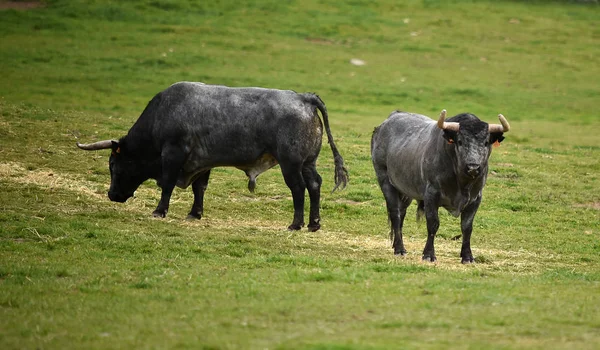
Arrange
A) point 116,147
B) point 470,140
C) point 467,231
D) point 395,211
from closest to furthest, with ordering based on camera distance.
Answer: point 470,140 < point 467,231 < point 395,211 < point 116,147

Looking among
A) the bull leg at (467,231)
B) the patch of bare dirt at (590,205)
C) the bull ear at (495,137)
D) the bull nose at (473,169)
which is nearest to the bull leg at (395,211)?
the bull leg at (467,231)

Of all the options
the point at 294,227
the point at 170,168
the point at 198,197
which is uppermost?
the point at 170,168

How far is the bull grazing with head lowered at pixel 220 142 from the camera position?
1691 centimetres

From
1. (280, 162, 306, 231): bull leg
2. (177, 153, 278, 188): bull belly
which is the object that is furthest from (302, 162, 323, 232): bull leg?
(177, 153, 278, 188): bull belly

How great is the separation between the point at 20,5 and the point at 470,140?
37.4 m

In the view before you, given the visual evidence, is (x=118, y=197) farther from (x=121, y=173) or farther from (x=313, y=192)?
(x=313, y=192)

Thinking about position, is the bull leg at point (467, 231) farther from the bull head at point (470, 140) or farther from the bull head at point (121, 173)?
the bull head at point (121, 173)

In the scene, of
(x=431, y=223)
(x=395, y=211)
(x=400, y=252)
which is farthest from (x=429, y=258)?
(x=395, y=211)

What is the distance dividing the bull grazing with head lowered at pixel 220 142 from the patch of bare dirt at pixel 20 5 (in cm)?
3012

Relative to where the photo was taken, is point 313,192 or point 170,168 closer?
point 313,192

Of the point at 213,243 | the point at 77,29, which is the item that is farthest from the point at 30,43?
the point at 213,243

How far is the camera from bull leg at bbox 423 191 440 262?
14.1 metres

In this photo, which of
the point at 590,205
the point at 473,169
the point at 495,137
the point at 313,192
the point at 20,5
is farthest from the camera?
the point at 20,5

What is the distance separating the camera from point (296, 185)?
55.4ft
